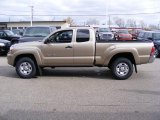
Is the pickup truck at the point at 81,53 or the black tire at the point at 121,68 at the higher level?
the pickup truck at the point at 81,53

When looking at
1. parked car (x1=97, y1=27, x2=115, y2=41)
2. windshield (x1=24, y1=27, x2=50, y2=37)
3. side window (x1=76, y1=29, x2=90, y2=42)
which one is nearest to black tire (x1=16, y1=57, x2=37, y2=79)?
side window (x1=76, y1=29, x2=90, y2=42)

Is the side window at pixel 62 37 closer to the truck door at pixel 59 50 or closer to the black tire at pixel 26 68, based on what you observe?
the truck door at pixel 59 50

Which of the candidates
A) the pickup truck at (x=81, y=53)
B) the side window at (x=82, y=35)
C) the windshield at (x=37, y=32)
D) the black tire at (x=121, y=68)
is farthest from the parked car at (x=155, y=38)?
the side window at (x=82, y=35)

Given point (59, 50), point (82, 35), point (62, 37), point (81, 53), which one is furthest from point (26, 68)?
point (82, 35)

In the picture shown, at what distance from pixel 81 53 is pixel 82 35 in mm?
637

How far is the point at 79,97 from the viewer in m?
7.38

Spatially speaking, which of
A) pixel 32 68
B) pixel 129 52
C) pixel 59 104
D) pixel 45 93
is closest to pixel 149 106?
pixel 59 104

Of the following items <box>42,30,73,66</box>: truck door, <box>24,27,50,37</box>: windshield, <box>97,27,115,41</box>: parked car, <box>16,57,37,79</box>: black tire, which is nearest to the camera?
<box>42,30,73,66</box>: truck door

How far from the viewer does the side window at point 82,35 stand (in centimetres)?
992

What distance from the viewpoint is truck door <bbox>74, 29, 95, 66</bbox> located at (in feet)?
32.2

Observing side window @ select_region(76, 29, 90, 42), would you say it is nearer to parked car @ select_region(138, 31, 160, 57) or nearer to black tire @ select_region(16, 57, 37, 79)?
black tire @ select_region(16, 57, 37, 79)

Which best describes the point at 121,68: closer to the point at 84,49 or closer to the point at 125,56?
the point at 125,56

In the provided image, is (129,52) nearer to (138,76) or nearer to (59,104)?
(138,76)

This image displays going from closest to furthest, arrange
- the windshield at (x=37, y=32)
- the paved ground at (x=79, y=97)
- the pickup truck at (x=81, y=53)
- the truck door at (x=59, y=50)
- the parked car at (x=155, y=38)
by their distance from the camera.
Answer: the paved ground at (x=79, y=97) < the pickup truck at (x=81, y=53) < the truck door at (x=59, y=50) < the windshield at (x=37, y=32) < the parked car at (x=155, y=38)
